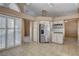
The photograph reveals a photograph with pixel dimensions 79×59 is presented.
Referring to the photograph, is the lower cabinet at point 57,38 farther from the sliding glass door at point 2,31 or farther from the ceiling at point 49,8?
the sliding glass door at point 2,31

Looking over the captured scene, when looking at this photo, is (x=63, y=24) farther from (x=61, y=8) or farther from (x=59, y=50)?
(x=59, y=50)

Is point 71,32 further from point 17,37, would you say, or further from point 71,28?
point 17,37

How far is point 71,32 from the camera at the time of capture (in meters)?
1.98

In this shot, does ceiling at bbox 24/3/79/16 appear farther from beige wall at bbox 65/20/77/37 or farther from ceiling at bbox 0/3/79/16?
beige wall at bbox 65/20/77/37

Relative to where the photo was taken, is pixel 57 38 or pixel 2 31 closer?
pixel 2 31

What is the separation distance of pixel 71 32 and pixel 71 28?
0.08 metres

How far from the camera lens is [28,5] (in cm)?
195

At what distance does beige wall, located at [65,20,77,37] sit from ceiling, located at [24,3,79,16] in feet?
0.65

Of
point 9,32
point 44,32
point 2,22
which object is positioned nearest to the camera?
point 2,22

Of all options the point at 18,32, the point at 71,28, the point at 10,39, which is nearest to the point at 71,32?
the point at 71,28

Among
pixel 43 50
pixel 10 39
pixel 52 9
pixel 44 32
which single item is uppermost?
pixel 52 9

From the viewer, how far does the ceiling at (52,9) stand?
192 centimetres

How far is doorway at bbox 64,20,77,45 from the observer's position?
1971 millimetres

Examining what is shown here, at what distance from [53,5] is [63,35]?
628mm
